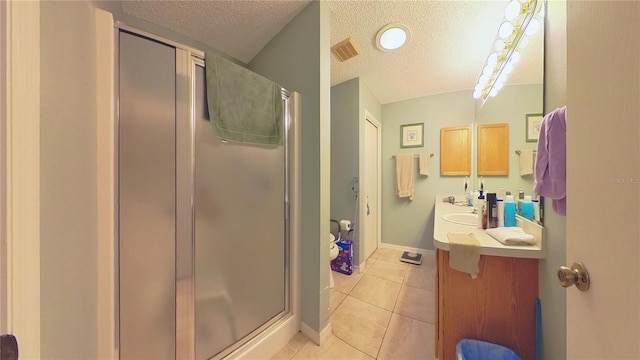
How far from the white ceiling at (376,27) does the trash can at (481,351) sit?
1.28 m

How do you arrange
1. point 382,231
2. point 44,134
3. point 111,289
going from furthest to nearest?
point 382,231
point 111,289
point 44,134

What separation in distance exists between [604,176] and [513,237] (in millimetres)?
718

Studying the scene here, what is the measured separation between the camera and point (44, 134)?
49 cm

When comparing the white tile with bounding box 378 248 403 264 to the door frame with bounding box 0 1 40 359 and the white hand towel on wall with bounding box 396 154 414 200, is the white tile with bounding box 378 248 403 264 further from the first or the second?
the door frame with bounding box 0 1 40 359

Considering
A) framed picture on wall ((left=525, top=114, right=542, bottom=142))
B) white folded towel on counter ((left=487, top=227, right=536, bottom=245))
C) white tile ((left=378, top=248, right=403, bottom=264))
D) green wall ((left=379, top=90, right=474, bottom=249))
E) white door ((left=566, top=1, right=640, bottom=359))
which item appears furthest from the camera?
white tile ((left=378, top=248, right=403, bottom=264))

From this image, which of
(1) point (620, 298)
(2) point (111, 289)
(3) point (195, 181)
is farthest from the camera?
(3) point (195, 181)

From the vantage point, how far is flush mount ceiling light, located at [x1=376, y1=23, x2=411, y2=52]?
1551 millimetres

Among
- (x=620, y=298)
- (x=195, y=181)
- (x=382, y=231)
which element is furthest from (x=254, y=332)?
(x=382, y=231)

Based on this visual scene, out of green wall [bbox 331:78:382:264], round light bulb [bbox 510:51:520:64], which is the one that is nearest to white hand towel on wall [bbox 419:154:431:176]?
green wall [bbox 331:78:382:264]

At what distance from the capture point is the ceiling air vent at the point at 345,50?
1.69 metres

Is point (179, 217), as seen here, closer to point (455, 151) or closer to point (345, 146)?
point (345, 146)

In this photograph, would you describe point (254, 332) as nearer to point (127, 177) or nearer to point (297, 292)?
point (297, 292)

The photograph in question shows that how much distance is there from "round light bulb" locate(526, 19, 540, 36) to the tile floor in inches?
74.5

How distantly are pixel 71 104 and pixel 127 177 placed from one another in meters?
0.29
